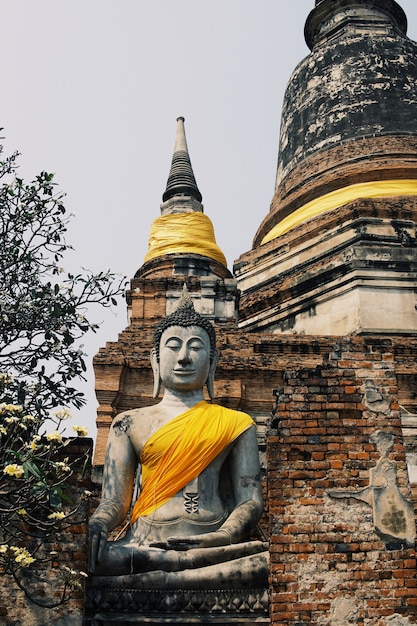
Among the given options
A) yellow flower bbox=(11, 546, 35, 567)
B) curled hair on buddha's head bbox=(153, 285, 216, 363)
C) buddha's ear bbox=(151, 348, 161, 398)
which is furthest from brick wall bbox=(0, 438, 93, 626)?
curled hair on buddha's head bbox=(153, 285, 216, 363)

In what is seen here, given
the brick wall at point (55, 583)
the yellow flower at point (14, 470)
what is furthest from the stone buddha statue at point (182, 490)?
the yellow flower at point (14, 470)

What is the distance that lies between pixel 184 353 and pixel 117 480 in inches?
42.6

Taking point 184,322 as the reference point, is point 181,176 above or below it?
above

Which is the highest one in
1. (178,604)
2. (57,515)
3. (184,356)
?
(184,356)

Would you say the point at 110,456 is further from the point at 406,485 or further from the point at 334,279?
the point at 334,279

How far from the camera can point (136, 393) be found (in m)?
10.6

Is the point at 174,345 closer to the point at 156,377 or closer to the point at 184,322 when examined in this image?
the point at 184,322

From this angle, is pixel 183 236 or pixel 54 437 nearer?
pixel 54 437

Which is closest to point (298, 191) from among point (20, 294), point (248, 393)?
point (248, 393)

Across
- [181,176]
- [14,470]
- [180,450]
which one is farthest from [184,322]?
[181,176]

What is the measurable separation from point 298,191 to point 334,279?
3184 millimetres

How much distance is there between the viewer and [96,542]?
5500 millimetres

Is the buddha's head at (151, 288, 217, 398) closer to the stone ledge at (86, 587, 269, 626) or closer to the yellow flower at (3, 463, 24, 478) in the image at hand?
the stone ledge at (86, 587, 269, 626)

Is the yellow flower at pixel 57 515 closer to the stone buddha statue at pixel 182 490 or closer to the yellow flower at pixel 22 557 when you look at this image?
the yellow flower at pixel 22 557
